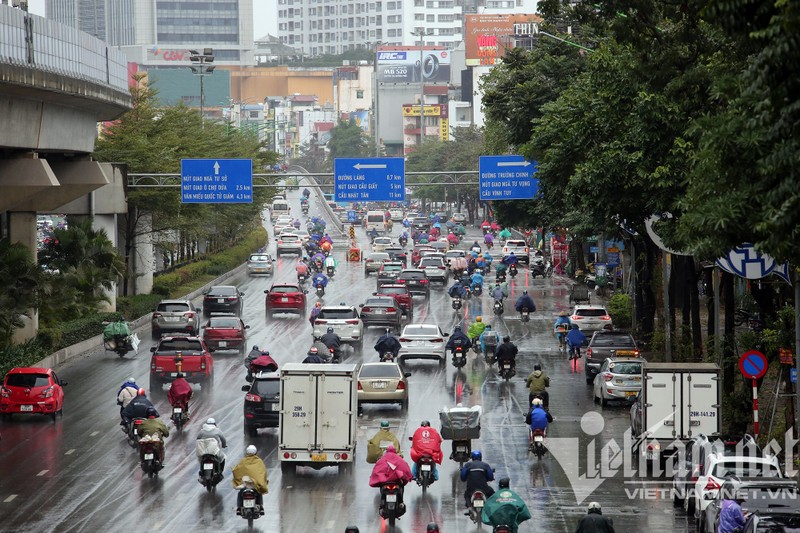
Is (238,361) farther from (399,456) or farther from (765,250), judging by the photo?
(765,250)

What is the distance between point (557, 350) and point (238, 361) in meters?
10.8

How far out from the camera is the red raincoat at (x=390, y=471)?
21328mm

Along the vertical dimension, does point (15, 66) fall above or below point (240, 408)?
above

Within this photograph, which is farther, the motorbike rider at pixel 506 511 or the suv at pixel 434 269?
the suv at pixel 434 269

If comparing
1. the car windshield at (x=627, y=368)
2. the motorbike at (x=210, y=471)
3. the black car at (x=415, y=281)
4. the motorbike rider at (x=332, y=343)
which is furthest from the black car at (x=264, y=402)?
the black car at (x=415, y=281)

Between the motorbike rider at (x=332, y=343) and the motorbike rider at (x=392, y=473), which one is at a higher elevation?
the motorbike rider at (x=392, y=473)

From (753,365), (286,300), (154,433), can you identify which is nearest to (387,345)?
(154,433)

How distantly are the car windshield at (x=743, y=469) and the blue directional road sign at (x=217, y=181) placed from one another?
123 feet

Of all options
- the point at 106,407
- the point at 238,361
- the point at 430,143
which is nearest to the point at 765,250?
the point at 106,407

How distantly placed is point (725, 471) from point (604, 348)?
60.5ft

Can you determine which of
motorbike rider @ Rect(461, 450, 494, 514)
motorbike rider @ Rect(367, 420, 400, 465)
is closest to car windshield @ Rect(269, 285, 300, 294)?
motorbike rider @ Rect(367, 420, 400, 465)

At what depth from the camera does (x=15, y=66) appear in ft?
108

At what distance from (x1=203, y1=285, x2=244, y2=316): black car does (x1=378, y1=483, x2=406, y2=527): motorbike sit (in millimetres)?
36159

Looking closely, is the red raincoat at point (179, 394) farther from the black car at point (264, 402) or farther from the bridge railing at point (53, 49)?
the bridge railing at point (53, 49)
